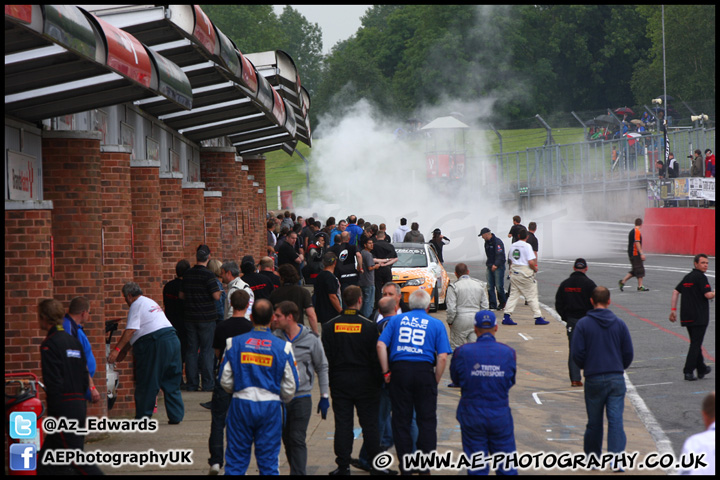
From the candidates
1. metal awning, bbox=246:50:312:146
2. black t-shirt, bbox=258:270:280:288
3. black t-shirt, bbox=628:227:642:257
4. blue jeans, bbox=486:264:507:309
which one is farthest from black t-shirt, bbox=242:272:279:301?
black t-shirt, bbox=628:227:642:257

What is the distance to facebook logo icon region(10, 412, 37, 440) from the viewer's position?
8.38 m

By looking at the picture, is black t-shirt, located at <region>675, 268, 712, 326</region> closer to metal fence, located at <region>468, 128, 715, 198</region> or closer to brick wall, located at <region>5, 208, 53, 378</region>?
brick wall, located at <region>5, 208, 53, 378</region>

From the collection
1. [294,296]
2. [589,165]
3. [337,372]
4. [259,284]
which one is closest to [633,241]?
[259,284]

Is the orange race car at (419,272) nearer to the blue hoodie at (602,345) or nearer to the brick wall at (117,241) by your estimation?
the brick wall at (117,241)

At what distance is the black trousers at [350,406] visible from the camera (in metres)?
9.02

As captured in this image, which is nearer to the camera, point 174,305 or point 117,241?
point 117,241

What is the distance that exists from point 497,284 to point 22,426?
14322 millimetres

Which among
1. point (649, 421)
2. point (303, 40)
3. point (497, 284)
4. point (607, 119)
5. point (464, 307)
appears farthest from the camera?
point (303, 40)

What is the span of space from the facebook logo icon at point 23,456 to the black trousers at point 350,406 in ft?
8.63

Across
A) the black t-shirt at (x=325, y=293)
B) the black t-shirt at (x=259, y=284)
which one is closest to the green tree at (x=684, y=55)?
the black t-shirt at (x=325, y=293)

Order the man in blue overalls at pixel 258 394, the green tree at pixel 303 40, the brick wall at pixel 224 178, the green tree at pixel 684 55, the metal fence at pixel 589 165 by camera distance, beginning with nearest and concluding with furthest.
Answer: the man in blue overalls at pixel 258 394
the brick wall at pixel 224 178
the metal fence at pixel 589 165
the green tree at pixel 684 55
the green tree at pixel 303 40

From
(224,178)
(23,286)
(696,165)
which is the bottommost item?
→ (23,286)

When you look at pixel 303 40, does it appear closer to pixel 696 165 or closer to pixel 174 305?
pixel 696 165

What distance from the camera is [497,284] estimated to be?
845 inches
